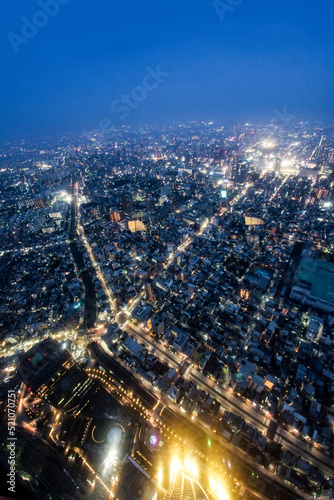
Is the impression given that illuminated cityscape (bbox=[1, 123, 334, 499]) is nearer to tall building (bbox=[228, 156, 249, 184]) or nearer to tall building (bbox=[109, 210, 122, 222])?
tall building (bbox=[109, 210, 122, 222])

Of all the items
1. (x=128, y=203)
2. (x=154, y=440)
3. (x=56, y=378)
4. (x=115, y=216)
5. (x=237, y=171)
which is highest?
(x=237, y=171)

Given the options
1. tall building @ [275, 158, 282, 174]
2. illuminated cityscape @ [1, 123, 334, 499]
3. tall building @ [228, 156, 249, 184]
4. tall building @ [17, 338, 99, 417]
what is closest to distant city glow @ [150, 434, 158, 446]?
illuminated cityscape @ [1, 123, 334, 499]

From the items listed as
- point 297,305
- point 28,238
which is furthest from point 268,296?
point 28,238

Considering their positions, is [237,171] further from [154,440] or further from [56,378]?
[56,378]

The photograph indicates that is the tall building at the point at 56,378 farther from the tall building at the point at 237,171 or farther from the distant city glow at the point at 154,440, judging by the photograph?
the tall building at the point at 237,171

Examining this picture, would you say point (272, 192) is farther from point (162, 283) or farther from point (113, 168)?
point (113, 168)

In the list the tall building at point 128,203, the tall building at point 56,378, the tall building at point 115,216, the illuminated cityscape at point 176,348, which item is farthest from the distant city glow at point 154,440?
the tall building at point 128,203

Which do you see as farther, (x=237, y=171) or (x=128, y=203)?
(x=237, y=171)

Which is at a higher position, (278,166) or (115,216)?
(278,166)

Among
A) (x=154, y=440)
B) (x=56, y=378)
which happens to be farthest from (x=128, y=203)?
(x=154, y=440)

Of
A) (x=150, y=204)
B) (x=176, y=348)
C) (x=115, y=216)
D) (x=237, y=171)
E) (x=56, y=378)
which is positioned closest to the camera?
(x=56, y=378)
